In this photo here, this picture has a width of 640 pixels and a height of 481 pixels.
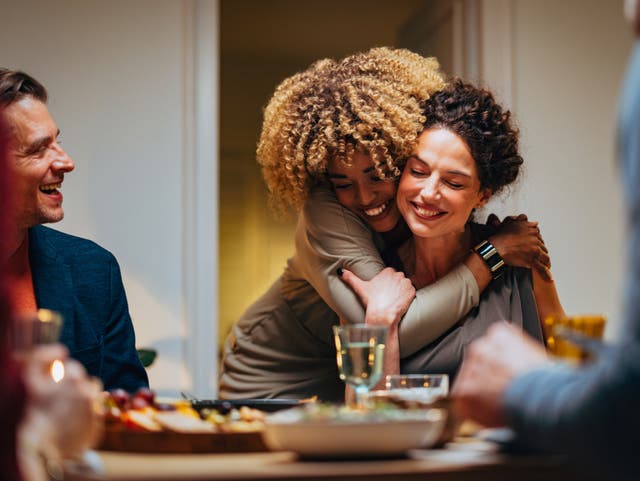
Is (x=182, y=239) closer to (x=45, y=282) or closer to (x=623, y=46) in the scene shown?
(x=45, y=282)

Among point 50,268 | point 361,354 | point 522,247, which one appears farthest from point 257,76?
point 361,354

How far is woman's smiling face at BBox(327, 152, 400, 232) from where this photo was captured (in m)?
2.31

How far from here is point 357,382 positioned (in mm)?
1432

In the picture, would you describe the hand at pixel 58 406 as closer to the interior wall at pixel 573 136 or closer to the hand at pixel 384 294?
the hand at pixel 384 294

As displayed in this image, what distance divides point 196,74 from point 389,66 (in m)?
1.75

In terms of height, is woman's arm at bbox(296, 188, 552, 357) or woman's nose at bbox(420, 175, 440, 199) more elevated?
woman's nose at bbox(420, 175, 440, 199)

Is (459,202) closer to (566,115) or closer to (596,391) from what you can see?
A: (596,391)

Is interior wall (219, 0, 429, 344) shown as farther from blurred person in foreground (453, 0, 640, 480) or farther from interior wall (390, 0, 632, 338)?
blurred person in foreground (453, 0, 640, 480)

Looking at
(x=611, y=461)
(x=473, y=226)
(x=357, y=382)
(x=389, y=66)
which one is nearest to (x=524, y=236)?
(x=473, y=226)

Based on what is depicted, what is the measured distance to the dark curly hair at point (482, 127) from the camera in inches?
90.4

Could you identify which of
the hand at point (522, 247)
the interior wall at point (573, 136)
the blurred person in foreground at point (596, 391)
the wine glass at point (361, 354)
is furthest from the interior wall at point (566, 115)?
the blurred person in foreground at point (596, 391)

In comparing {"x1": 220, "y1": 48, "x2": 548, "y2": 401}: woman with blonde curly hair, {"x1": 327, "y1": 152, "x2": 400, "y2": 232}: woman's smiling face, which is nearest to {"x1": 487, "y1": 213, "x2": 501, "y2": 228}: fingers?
{"x1": 220, "y1": 48, "x2": 548, "y2": 401}: woman with blonde curly hair

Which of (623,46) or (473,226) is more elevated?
(623,46)

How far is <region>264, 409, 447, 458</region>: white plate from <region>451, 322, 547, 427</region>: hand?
0.07 metres
